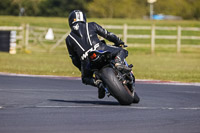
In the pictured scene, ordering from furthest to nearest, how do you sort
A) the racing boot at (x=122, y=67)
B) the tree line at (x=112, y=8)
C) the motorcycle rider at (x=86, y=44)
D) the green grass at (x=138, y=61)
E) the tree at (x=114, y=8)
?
the tree line at (x=112, y=8) < the tree at (x=114, y=8) < the green grass at (x=138, y=61) < the motorcycle rider at (x=86, y=44) < the racing boot at (x=122, y=67)

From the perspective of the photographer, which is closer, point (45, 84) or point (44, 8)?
point (45, 84)

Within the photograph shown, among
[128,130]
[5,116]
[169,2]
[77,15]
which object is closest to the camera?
[128,130]

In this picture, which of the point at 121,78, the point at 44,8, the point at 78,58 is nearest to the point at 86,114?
the point at 121,78

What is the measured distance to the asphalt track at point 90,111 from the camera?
6941 millimetres

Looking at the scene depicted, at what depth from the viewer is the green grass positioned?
61.3ft

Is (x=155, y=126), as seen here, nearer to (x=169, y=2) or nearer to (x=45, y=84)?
(x=45, y=84)

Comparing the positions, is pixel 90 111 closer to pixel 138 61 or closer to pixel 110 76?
pixel 110 76

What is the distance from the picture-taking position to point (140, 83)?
14859mm

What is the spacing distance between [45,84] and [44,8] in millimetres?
82005

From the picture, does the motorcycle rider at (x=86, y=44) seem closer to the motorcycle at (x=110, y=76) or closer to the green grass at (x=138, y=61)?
the motorcycle at (x=110, y=76)

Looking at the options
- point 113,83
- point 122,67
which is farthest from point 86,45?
point 113,83

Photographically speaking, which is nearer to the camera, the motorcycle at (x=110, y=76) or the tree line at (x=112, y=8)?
the motorcycle at (x=110, y=76)

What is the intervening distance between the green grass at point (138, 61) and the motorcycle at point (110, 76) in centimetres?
729

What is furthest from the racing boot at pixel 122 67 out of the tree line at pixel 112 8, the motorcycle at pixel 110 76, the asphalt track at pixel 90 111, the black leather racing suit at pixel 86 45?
the tree line at pixel 112 8
